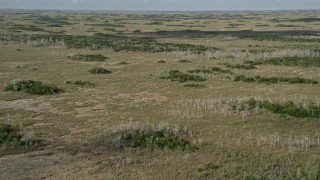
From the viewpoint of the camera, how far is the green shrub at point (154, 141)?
17.9m

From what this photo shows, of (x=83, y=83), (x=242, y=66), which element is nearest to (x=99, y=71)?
(x=83, y=83)

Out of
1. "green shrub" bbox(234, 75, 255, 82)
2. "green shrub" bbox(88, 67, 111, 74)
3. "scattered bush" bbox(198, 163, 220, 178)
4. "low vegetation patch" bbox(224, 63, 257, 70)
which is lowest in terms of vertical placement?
"green shrub" bbox(88, 67, 111, 74)

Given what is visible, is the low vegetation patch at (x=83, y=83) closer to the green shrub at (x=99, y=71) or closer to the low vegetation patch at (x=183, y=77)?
the green shrub at (x=99, y=71)

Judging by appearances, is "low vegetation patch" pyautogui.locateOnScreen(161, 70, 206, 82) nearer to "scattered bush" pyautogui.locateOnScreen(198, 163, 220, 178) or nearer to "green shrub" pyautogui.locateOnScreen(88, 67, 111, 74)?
"green shrub" pyautogui.locateOnScreen(88, 67, 111, 74)

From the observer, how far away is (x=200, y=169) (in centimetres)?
1552

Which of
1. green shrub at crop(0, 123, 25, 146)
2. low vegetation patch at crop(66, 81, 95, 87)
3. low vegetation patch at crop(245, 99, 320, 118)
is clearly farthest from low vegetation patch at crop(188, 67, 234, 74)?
green shrub at crop(0, 123, 25, 146)

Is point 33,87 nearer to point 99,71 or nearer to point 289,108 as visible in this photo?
point 99,71

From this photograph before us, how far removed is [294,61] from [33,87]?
26.5 m

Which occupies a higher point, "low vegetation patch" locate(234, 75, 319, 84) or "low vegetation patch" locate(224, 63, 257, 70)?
"low vegetation patch" locate(234, 75, 319, 84)

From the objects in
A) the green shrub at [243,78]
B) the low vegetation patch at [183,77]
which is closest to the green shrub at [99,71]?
the low vegetation patch at [183,77]

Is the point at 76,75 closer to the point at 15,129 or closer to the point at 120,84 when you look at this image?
the point at 120,84

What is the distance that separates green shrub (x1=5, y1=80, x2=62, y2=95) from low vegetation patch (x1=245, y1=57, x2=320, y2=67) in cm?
Answer: 2198

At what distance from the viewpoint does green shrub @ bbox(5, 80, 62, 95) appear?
29.4 m

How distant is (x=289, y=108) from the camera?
23.3 m
